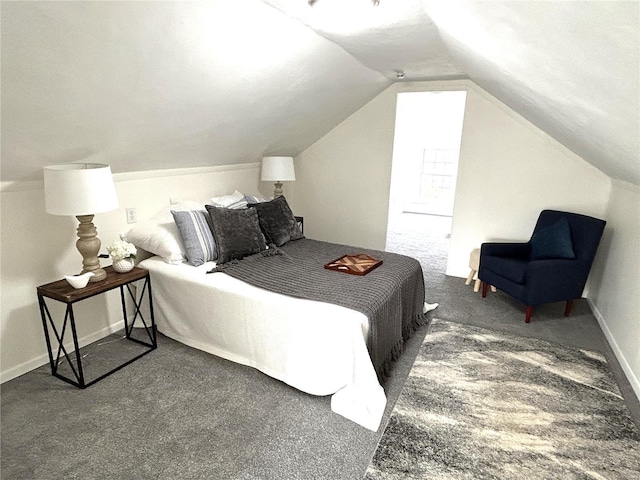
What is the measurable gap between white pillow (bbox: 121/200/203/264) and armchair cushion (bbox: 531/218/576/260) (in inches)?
121

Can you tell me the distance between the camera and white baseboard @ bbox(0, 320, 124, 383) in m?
2.24

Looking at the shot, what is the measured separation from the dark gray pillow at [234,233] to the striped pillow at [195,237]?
0.20ft

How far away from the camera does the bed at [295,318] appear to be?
205 centimetres

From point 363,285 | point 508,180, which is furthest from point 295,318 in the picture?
point 508,180

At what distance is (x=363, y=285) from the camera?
241 centimetres

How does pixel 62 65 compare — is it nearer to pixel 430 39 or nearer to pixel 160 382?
pixel 160 382

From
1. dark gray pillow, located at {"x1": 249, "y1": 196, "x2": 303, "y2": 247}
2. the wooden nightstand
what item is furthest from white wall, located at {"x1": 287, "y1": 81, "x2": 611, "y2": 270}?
the wooden nightstand

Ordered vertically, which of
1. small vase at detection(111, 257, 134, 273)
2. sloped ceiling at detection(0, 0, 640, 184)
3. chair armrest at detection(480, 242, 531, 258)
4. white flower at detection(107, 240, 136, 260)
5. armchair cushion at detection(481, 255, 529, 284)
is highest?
sloped ceiling at detection(0, 0, 640, 184)

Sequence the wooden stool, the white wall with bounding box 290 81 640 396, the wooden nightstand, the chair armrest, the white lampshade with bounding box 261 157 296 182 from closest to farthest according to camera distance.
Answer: the wooden nightstand, the white wall with bounding box 290 81 640 396, the chair armrest, the wooden stool, the white lampshade with bounding box 261 157 296 182

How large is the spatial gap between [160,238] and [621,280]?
352 cm

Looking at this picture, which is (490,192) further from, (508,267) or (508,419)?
(508,419)

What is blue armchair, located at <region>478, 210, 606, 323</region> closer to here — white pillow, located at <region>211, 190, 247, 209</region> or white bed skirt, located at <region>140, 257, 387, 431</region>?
white bed skirt, located at <region>140, 257, 387, 431</region>

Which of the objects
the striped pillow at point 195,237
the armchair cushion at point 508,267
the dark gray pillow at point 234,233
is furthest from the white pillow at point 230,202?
the armchair cushion at point 508,267

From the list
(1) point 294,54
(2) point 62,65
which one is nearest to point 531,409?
(1) point 294,54
